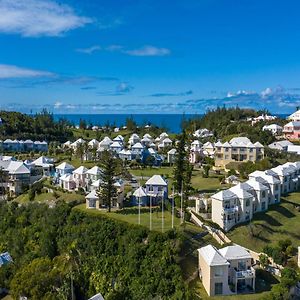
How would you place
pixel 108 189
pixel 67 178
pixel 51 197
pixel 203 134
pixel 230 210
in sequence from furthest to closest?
pixel 203 134, pixel 67 178, pixel 51 197, pixel 108 189, pixel 230 210

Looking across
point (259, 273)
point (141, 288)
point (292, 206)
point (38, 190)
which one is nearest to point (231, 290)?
point (259, 273)

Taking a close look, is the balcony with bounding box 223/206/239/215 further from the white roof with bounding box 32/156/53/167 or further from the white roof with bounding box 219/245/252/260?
the white roof with bounding box 32/156/53/167

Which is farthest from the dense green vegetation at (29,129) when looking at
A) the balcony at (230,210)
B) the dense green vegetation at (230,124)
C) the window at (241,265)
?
the window at (241,265)

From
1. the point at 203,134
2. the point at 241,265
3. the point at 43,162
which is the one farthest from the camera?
the point at 203,134

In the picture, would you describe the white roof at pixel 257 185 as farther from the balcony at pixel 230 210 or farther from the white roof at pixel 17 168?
the white roof at pixel 17 168

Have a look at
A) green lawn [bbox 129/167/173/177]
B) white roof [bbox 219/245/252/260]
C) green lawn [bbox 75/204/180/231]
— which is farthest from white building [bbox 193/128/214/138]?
white roof [bbox 219/245/252/260]

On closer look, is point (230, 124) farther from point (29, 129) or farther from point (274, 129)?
point (29, 129)

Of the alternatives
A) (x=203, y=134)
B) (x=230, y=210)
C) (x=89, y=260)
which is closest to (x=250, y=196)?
(x=230, y=210)
